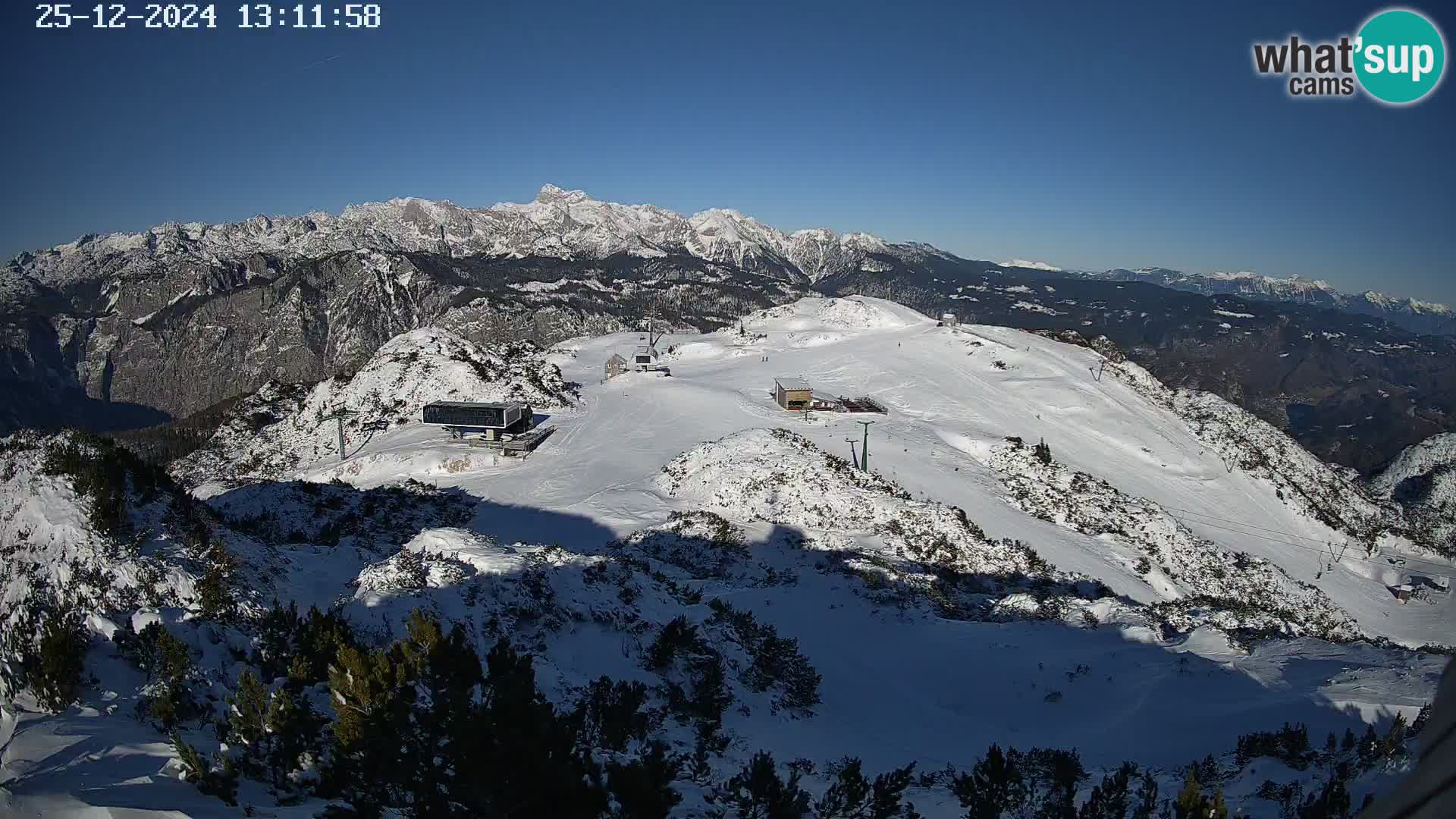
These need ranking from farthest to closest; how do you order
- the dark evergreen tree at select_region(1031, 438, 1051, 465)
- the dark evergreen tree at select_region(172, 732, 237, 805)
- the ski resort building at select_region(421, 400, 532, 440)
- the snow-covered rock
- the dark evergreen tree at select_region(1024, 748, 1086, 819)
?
the snow-covered rock
the dark evergreen tree at select_region(1031, 438, 1051, 465)
the ski resort building at select_region(421, 400, 532, 440)
the dark evergreen tree at select_region(1024, 748, 1086, 819)
the dark evergreen tree at select_region(172, 732, 237, 805)

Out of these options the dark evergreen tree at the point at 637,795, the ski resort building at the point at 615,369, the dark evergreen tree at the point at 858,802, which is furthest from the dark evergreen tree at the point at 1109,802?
the ski resort building at the point at 615,369

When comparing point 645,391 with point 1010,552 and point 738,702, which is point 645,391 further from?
point 738,702

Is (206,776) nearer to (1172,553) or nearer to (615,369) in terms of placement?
(1172,553)

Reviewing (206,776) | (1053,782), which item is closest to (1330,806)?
(1053,782)

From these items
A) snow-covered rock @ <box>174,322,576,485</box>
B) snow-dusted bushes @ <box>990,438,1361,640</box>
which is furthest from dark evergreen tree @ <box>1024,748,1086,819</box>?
snow-covered rock @ <box>174,322,576,485</box>

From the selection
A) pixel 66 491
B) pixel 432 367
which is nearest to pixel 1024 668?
pixel 66 491

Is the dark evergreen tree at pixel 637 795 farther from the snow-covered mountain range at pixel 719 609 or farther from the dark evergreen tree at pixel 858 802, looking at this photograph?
the dark evergreen tree at pixel 858 802

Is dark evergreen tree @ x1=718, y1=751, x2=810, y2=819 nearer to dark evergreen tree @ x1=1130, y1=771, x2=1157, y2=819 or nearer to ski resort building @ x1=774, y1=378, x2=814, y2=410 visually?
dark evergreen tree @ x1=1130, y1=771, x2=1157, y2=819

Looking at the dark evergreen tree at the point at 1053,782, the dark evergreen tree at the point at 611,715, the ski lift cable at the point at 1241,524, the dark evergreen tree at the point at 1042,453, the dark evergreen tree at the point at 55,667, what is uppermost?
the dark evergreen tree at the point at 55,667
